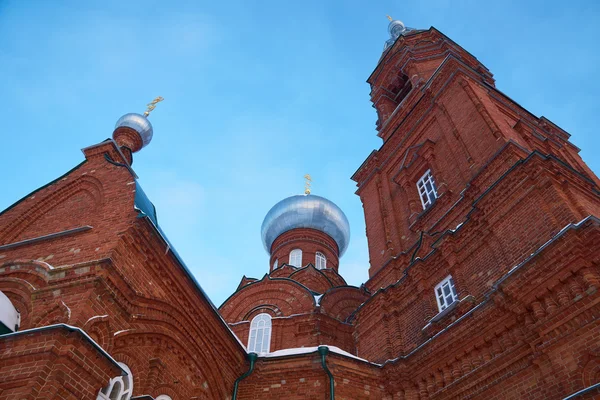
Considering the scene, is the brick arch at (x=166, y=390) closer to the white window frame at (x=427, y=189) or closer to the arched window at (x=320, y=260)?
the white window frame at (x=427, y=189)

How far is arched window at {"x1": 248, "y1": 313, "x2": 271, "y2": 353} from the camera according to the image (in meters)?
12.8

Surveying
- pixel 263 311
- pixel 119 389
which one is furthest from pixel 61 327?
pixel 263 311

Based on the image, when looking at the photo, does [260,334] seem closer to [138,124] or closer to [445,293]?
[445,293]

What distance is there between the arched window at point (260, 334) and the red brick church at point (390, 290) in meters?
0.06

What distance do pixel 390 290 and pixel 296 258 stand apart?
30.6ft

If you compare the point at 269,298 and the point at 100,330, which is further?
the point at 269,298

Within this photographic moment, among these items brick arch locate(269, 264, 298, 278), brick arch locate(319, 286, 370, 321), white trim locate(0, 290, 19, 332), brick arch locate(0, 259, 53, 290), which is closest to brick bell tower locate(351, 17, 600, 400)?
brick arch locate(319, 286, 370, 321)

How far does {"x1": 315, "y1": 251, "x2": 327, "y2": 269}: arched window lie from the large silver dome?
1111mm

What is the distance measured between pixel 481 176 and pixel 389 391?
4408 millimetres

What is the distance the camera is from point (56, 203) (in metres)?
8.04

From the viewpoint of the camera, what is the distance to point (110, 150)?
8.62 metres

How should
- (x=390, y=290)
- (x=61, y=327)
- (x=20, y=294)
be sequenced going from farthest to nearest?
(x=390, y=290)
(x=20, y=294)
(x=61, y=327)

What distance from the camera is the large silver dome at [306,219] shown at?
784 inches

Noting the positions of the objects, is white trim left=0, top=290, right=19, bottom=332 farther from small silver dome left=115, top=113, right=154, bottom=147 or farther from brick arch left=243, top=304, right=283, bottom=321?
brick arch left=243, top=304, right=283, bottom=321
